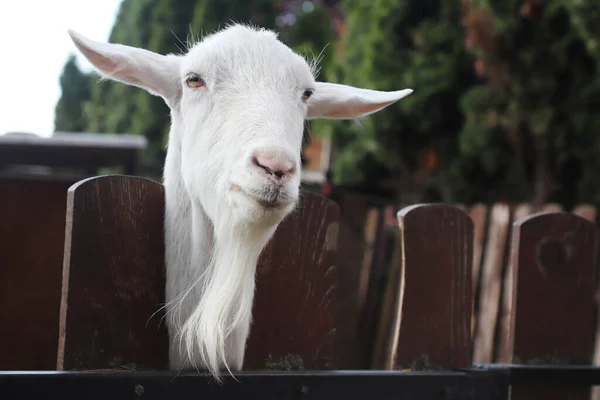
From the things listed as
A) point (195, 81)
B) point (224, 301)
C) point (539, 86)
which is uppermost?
point (539, 86)

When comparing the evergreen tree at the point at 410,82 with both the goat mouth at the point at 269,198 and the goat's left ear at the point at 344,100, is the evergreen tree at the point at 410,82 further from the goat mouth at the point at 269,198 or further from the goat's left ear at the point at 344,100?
the goat mouth at the point at 269,198

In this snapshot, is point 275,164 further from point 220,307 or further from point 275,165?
point 220,307

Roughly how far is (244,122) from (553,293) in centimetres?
129

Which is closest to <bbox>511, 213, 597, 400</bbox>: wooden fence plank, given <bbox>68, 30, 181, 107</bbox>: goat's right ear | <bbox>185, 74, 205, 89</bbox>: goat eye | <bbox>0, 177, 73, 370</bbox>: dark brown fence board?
<bbox>185, 74, 205, 89</bbox>: goat eye

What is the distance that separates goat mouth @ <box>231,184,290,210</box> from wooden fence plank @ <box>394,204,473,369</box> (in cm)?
54

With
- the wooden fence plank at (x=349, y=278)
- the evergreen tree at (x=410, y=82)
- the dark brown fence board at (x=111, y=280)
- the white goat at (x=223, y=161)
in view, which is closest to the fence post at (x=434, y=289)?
the white goat at (x=223, y=161)

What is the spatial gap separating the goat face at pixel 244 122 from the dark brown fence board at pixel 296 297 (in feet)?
0.86

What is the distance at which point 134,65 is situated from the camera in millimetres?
2547

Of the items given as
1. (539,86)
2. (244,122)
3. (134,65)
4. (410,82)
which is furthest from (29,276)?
(410,82)

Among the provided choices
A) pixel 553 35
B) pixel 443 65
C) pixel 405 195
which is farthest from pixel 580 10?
pixel 405 195

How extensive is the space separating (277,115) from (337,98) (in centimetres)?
51

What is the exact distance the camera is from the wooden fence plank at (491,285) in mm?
5918

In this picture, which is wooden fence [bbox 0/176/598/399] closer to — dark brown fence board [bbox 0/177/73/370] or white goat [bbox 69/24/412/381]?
white goat [bbox 69/24/412/381]

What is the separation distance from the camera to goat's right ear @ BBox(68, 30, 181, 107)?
2.47m
